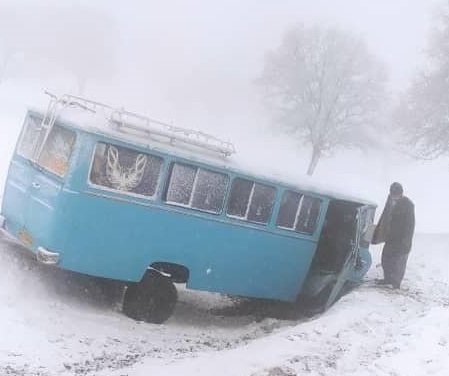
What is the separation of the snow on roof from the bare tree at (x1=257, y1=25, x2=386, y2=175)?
2286 centimetres

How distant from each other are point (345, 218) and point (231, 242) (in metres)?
2.92

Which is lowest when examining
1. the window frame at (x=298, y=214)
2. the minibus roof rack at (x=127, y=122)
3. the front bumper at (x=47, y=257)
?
the front bumper at (x=47, y=257)

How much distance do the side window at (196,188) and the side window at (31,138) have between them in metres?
2.15

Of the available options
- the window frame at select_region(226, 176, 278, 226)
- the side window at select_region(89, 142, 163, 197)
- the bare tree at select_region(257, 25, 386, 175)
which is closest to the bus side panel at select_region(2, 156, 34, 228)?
the side window at select_region(89, 142, 163, 197)

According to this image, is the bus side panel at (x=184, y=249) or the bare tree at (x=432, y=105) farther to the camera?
the bare tree at (x=432, y=105)

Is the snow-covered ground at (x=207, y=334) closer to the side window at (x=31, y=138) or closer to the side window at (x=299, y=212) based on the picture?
the side window at (x=299, y=212)

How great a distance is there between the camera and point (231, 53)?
80.6 meters

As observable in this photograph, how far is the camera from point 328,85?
34.3 m

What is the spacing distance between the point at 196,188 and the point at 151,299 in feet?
5.94

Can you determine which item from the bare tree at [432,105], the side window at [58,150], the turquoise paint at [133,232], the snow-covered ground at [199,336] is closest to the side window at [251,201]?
the turquoise paint at [133,232]

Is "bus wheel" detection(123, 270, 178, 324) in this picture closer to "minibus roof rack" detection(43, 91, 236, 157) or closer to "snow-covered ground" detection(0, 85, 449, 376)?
"snow-covered ground" detection(0, 85, 449, 376)

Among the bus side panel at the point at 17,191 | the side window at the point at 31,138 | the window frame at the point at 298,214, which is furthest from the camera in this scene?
the window frame at the point at 298,214

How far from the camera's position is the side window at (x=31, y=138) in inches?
354

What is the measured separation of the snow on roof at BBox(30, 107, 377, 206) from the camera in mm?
8141
